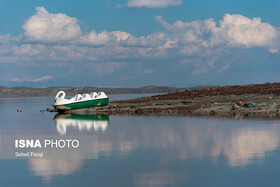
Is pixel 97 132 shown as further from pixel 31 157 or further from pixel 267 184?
pixel 267 184

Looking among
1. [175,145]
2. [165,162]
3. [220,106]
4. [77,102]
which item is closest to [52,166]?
[165,162]

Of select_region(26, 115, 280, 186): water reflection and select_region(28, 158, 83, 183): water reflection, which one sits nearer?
select_region(28, 158, 83, 183): water reflection

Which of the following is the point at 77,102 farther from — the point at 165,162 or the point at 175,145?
the point at 165,162

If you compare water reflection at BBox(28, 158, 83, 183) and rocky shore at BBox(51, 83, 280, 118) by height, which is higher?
rocky shore at BBox(51, 83, 280, 118)

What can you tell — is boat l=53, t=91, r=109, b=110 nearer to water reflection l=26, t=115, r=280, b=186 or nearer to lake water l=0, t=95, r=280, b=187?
water reflection l=26, t=115, r=280, b=186

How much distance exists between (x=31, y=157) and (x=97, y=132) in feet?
42.6

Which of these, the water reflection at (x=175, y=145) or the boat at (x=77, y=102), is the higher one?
the boat at (x=77, y=102)

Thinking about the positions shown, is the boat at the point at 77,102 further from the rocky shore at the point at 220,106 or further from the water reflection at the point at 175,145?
the water reflection at the point at 175,145

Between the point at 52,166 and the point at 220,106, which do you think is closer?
the point at 52,166

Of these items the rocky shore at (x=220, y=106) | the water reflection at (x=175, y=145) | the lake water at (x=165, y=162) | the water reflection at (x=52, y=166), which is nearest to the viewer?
the lake water at (x=165, y=162)

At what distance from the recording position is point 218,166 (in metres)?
22.4

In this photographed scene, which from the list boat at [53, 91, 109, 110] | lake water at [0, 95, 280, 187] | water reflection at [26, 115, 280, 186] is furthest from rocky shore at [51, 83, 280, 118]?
Answer: lake water at [0, 95, 280, 187]

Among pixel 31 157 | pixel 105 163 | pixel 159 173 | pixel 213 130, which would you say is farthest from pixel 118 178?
pixel 213 130

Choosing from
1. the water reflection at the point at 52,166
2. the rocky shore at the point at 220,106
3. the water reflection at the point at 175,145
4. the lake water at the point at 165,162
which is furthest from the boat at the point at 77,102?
the water reflection at the point at 52,166
